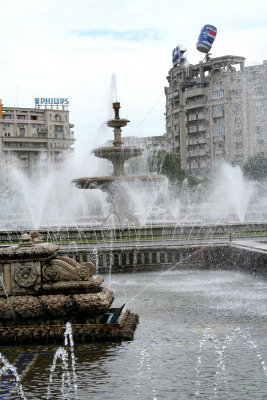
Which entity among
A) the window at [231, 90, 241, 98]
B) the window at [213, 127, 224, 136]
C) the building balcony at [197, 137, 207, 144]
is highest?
the window at [231, 90, 241, 98]

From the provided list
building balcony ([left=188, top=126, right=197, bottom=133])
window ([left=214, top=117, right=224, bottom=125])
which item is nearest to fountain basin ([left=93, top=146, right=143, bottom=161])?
window ([left=214, top=117, right=224, bottom=125])

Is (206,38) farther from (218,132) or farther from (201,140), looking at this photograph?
(201,140)

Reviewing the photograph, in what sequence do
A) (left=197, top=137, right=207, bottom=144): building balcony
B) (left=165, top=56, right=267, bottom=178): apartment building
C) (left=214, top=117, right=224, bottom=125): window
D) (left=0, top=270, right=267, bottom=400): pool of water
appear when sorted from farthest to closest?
(left=197, top=137, right=207, bottom=144): building balcony
(left=214, top=117, right=224, bottom=125): window
(left=165, top=56, right=267, bottom=178): apartment building
(left=0, top=270, right=267, bottom=400): pool of water

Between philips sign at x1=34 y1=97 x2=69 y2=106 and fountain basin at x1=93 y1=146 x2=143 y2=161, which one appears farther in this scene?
philips sign at x1=34 y1=97 x2=69 y2=106

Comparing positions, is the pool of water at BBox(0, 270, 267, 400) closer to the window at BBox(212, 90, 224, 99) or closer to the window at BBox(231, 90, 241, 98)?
the window at BBox(231, 90, 241, 98)

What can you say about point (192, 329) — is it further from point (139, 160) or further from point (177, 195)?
point (139, 160)

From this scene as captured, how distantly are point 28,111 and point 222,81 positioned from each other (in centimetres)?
4565

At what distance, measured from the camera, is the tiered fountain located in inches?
1350

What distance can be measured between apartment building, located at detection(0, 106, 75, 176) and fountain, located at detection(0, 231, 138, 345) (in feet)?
396

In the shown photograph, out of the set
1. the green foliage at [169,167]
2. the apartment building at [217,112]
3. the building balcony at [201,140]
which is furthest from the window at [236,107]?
the green foliage at [169,167]

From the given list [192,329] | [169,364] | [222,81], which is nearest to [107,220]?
[192,329]

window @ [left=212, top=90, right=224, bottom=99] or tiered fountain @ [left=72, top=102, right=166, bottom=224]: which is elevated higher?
window @ [left=212, top=90, right=224, bottom=99]

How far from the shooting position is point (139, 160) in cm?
9381

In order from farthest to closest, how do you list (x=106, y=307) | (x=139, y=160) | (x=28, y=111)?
(x=28, y=111) < (x=139, y=160) < (x=106, y=307)
